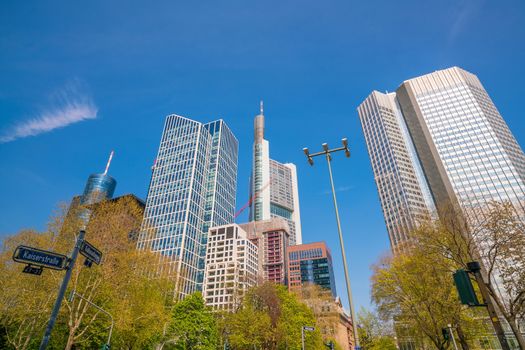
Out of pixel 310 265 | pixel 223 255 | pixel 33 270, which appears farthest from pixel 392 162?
pixel 33 270

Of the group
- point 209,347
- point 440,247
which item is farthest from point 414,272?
point 209,347

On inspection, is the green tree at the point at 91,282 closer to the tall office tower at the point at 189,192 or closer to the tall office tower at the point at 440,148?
the tall office tower at the point at 189,192

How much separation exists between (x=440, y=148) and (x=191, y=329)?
121m

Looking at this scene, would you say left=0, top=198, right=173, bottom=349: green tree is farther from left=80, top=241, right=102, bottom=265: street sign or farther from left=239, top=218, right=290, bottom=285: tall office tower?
left=239, top=218, right=290, bottom=285: tall office tower

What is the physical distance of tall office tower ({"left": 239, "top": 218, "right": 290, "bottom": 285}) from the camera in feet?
527

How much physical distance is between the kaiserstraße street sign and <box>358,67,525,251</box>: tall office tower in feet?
365

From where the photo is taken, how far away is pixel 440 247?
20703mm

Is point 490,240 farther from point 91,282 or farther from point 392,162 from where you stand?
point 392,162

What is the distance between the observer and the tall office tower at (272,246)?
527ft

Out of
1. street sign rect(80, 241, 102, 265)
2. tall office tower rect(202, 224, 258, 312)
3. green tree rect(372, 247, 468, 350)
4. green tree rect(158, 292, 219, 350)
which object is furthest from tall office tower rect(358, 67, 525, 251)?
street sign rect(80, 241, 102, 265)

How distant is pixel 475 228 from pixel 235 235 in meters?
117

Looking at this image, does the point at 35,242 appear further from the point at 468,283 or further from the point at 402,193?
the point at 402,193

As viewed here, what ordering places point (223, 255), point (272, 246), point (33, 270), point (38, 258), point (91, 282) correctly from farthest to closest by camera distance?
point (272, 246) < point (223, 255) < point (91, 282) < point (38, 258) < point (33, 270)

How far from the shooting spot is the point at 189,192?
122 meters
